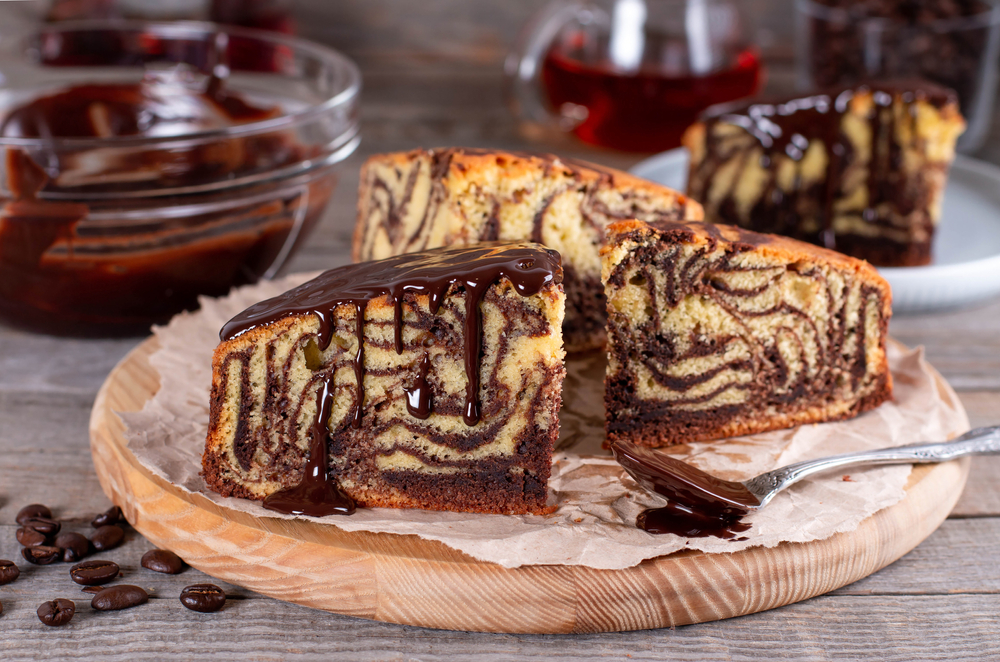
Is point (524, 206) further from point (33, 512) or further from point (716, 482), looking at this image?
point (33, 512)

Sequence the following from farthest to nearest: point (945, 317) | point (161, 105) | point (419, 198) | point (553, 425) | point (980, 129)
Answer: point (980, 129) → point (945, 317) → point (161, 105) → point (419, 198) → point (553, 425)

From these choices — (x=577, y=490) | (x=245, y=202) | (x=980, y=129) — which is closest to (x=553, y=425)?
(x=577, y=490)

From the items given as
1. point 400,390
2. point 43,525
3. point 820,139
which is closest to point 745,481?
point 400,390

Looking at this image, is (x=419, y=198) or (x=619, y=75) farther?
(x=619, y=75)

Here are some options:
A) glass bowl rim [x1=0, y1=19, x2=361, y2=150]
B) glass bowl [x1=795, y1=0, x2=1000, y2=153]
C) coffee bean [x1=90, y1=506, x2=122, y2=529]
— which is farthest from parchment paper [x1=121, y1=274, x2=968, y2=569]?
glass bowl [x1=795, y1=0, x2=1000, y2=153]

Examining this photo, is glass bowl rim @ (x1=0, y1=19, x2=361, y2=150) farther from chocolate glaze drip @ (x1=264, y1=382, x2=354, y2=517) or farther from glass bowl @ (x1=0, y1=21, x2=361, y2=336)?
chocolate glaze drip @ (x1=264, y1=382, x2=354, y2=517)

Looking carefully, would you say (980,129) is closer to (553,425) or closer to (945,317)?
(945,317)

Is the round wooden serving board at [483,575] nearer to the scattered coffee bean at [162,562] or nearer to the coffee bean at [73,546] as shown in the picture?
the scattered coffee bean at [162,562]
